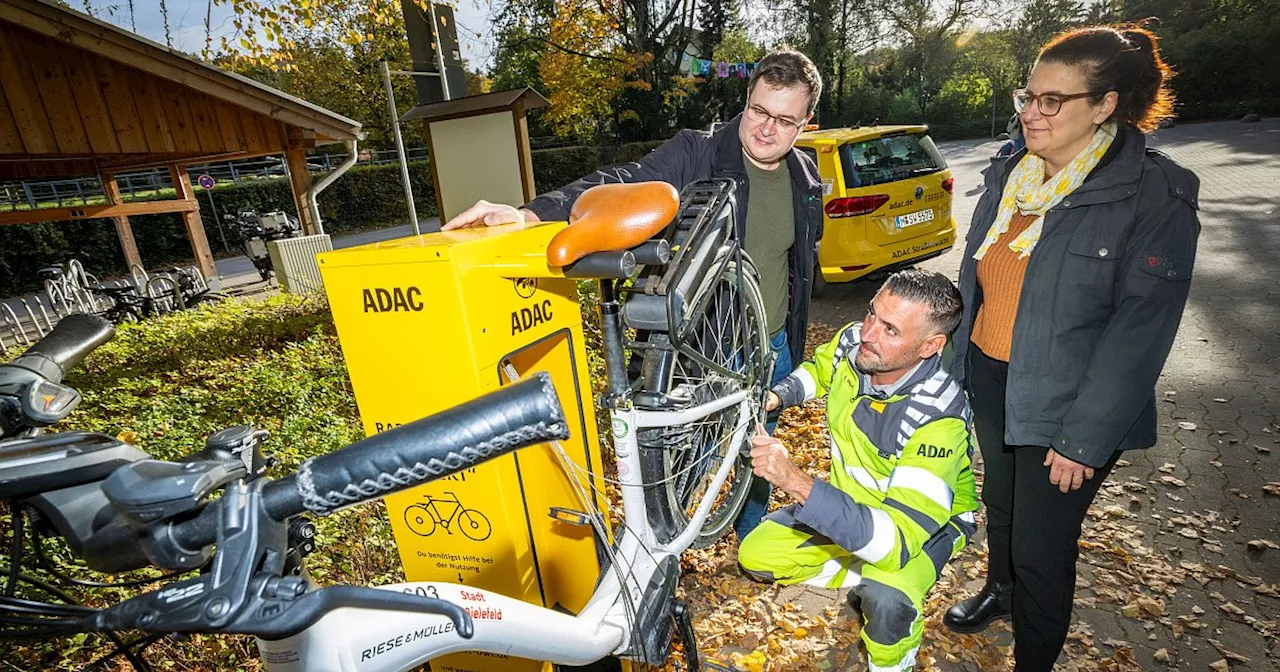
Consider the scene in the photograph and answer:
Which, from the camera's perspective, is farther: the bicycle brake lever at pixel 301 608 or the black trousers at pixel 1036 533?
the black trousers at pixel 1036 533

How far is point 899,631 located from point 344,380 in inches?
165

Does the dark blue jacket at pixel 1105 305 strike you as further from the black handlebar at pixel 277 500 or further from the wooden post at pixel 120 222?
the wooden post at pixel 120 222

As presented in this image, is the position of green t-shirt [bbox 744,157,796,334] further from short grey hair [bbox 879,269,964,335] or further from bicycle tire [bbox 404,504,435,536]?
bicycle tire [bbox 404,504,435,536]

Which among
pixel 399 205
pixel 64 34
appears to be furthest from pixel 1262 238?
pixel 399 205

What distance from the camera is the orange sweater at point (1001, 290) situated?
2.01 meters

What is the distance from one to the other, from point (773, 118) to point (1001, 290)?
1.09m

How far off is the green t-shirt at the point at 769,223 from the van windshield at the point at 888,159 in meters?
3.78

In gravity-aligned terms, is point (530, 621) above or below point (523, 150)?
below

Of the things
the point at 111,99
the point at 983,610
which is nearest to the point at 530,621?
the point at 983,610

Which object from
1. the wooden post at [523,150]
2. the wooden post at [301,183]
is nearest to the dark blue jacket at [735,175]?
the wooden post at [523,150]

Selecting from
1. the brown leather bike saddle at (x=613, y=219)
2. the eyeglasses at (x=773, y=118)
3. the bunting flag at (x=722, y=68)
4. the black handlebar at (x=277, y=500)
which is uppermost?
the bunting flag at (x=722, y=68)

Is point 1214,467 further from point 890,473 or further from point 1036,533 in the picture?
point 890,473

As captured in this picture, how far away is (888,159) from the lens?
633 cm

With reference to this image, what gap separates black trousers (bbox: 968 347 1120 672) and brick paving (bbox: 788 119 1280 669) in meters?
0.60
